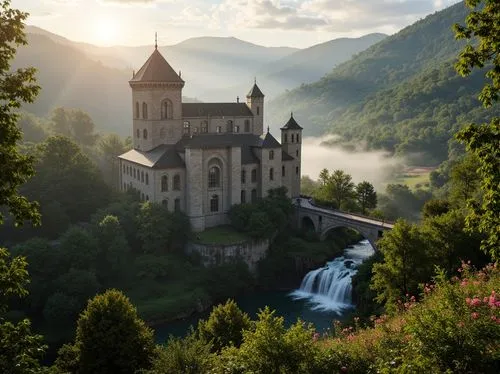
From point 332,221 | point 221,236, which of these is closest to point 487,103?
point 221,236

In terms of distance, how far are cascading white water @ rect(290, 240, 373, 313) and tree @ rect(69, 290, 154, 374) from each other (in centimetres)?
2766

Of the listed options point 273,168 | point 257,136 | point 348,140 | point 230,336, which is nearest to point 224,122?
point 257,136

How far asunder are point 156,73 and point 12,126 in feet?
174

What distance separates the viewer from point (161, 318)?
4816 centimetres

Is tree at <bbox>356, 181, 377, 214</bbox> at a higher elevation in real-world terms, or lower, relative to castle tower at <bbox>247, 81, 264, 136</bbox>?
lower

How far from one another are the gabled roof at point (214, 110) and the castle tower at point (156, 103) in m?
2.79

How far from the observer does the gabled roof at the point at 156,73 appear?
65.9m

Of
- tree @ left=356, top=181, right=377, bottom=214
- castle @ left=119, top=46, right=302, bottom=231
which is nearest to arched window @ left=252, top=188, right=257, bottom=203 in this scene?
castle @ left=119, top=46, right=302, bottom=231

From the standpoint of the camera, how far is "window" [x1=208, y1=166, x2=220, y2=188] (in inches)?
2527

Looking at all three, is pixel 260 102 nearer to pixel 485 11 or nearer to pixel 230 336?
pixel 230 336

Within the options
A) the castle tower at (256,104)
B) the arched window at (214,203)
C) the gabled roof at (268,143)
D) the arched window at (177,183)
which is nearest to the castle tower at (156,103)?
the arched window at (177,183)

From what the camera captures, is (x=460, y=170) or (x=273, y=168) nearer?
(x=460, y=170)

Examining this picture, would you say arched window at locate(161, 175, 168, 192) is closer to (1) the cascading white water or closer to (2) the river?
(2) the river

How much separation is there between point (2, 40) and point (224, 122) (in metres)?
59.6
